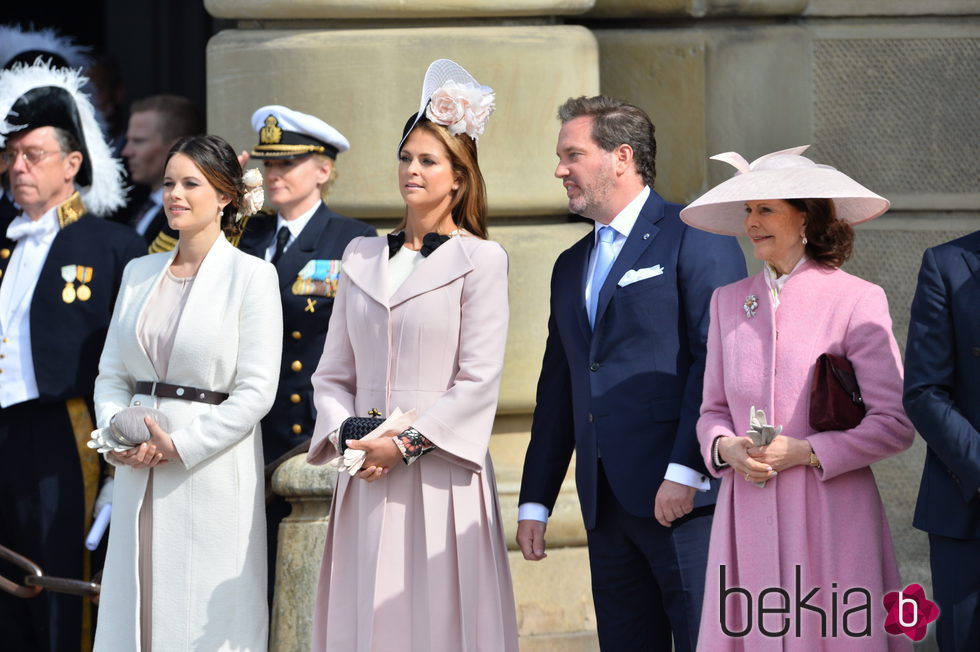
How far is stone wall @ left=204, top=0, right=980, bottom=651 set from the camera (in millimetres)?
6230

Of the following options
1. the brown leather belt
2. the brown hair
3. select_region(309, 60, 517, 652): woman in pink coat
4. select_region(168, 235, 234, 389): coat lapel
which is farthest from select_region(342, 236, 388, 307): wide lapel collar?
the brown leather belt

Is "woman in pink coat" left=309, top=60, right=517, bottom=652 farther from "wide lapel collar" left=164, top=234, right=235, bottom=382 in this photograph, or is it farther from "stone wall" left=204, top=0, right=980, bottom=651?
"stone wall" left=204, top=0, right=980, bottom=651

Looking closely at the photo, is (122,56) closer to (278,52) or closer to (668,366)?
(278,52)

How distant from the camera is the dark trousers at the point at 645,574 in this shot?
180 inches

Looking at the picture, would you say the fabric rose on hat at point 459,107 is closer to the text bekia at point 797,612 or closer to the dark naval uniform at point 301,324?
the dark naval uniform at point 301,324

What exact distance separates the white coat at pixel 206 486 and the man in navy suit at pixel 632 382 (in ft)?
2.72

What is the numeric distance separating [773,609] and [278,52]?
3125 millimetres

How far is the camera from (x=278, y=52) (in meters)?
6.29

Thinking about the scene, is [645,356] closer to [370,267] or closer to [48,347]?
[370,267]

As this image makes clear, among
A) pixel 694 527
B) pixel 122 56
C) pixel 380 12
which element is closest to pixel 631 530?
pixel 694 527

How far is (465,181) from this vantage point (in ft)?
15.8

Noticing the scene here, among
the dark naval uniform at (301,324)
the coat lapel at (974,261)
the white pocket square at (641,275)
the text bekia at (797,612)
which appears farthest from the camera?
the dark naval uniform at (301,324)

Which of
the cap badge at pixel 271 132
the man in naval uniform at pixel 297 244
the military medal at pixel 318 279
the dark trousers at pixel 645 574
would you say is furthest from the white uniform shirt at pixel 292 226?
the dark trousers at pixel 645 574

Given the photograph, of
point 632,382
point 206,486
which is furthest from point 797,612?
point 206,486
